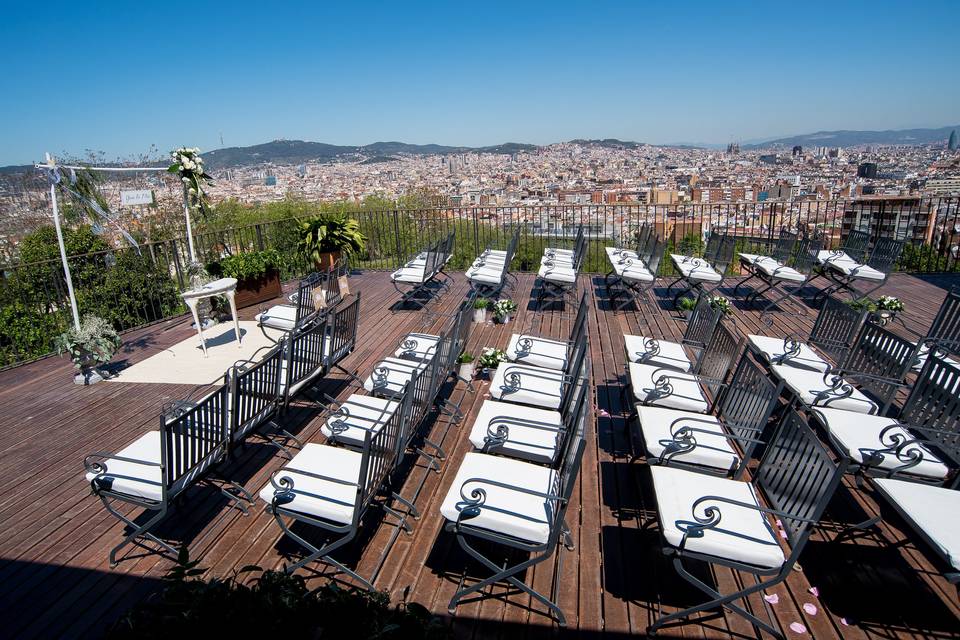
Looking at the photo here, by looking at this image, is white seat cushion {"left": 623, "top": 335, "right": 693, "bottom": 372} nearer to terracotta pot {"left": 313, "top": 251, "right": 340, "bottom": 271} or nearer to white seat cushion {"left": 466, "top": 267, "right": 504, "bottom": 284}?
white seat cushion {"left": 466, "top": 267, "right": 504, "bottom": 284}

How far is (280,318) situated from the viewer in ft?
18.6

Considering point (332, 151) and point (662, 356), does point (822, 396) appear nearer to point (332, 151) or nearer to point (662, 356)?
point (662, 356)

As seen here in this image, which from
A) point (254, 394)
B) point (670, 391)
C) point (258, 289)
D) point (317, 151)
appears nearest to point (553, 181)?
point (317, 151)

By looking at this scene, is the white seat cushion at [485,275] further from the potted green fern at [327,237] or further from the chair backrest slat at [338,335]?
the chair backrest slat at [338,335]

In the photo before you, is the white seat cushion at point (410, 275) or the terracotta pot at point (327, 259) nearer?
the white seat cushion at point (410, 275)

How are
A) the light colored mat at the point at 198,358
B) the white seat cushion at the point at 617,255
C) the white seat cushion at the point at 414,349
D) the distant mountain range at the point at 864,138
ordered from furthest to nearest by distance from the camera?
the distant mountain range at the point at 864,138 < the white seat cushion at the point at 617,255 < the light colored mat at the point at 198,358 < the white seat cushion at the point at 414,349

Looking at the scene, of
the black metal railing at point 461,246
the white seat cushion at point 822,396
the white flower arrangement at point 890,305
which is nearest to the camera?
the white seat cushion at point 822,396

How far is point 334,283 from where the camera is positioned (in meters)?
6.21

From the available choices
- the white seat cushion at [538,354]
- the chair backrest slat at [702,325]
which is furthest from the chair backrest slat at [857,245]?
the white seat cushion at [538,354]

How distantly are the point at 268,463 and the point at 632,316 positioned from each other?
4.81 meters

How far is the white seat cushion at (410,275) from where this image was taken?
687cm

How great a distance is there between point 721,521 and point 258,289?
7158mm

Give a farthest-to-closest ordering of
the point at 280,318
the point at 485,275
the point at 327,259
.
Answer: the point at 327,259 → the point at 485,275 → the point at 280,318

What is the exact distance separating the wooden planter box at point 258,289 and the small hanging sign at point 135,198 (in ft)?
6.31
